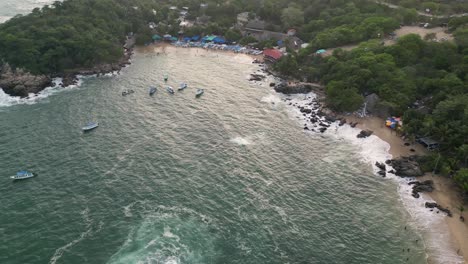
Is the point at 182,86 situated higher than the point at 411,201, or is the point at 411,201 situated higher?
the point at 411,201

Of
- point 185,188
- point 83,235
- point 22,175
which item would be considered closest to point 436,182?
point 185,188

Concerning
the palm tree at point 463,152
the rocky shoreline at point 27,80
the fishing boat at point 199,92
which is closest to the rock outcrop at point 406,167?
the palm tree at point 463,152

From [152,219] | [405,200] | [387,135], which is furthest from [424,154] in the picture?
[152,219]

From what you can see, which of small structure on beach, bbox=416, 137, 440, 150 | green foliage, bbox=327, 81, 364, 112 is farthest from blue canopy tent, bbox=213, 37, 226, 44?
small structure on beach, bbox=416, 137, 440, 150

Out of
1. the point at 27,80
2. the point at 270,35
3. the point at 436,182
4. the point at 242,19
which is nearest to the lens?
the point at 436,182

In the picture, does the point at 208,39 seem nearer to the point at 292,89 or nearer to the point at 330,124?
the point at 292,89

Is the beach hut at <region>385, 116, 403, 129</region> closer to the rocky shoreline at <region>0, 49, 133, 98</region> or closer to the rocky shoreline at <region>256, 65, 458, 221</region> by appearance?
the rocky shoreline at <region>256, 65, 458, 221</region>
